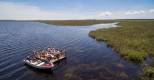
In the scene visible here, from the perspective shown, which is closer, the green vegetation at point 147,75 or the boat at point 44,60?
the green vegetation at point 147,75

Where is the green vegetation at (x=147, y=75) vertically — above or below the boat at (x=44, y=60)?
below

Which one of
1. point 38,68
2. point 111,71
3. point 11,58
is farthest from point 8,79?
point 111,71

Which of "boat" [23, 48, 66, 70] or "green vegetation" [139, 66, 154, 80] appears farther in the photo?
"boat" [23, 48, 66, 70]

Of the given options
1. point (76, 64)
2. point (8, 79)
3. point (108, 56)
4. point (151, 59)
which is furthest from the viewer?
point (108, 56)

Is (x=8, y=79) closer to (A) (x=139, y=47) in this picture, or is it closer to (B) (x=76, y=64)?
(B) (x=76, y=64)

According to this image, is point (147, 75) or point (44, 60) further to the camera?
point (44, 60)

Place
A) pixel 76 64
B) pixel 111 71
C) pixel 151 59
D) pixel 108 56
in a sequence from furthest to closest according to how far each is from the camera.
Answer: pixel 108 56
pixel 151 59
pixel 76 64
pixel 111 71

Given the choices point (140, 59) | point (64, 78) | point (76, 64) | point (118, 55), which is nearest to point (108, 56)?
point (118, 55)

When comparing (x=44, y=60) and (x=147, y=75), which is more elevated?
(x=44, y=60)

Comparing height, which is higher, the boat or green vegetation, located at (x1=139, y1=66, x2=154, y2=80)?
the boat

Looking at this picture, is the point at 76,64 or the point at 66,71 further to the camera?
the point at 76,64
